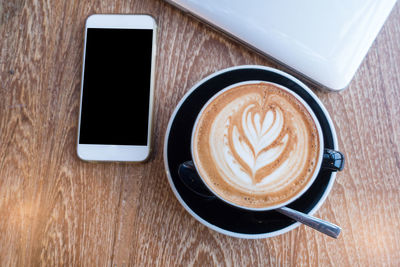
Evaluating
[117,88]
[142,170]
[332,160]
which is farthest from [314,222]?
[117,88]

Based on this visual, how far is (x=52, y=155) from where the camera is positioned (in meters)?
0.57

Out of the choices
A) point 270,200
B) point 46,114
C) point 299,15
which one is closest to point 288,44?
point 299,15

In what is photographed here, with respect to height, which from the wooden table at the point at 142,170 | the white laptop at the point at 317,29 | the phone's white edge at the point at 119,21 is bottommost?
the wooden table at the point at 142,170

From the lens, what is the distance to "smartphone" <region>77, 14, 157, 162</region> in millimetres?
563

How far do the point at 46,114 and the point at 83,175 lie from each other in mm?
150

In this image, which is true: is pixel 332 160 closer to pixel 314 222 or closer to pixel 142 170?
pixel 314 222

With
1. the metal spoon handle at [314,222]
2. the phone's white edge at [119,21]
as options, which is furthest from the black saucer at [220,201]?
the phone's white edge at [119,21]

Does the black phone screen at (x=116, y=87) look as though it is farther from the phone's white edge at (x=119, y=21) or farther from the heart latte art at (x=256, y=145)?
the heart latte art at (x=256, y=145)

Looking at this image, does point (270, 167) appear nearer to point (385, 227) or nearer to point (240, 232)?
point (240, 232)

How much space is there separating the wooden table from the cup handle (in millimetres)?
90

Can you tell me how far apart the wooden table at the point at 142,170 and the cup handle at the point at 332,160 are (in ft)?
0.29

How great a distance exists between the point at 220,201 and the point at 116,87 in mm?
308

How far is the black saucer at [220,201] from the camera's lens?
1.65 feet

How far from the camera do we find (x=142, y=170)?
1.83 feet
